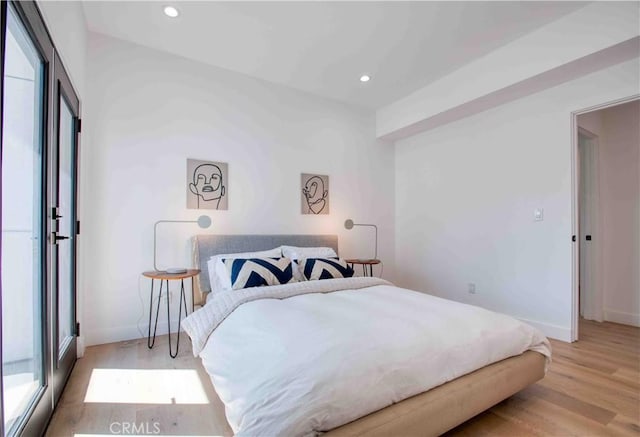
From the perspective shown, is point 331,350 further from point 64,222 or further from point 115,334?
point 115,334

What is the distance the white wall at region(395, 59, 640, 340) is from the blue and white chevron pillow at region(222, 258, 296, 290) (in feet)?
7.15

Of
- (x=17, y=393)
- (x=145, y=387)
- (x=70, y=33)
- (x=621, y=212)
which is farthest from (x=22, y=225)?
(x=621, y=212)

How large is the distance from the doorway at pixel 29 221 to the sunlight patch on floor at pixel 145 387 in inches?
8.7

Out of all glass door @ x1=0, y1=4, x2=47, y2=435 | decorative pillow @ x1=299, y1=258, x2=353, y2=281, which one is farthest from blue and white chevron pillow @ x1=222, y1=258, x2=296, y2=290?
Answer: glass door @ x1=0, y1=4, x2=47, y2=435

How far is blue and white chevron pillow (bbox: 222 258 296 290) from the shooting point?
2.52 meters

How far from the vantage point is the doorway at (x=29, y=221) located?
1255mm

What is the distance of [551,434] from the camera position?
1572 mm

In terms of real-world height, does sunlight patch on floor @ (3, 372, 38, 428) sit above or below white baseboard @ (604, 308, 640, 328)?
above

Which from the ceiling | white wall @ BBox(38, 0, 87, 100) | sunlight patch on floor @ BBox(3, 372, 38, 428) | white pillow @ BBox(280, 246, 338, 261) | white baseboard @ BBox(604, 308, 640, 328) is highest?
the ceiling

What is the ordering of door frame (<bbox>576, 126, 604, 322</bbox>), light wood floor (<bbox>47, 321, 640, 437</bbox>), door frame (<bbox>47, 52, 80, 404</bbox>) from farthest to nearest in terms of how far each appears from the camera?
door frame (<bbox>576, 126, 604, 322</bbox>) < door frame (<bbox>47, 52, 80, 404</bbox>) < light wood floor (<bbox>47, 321, 640, 437</bbox>)

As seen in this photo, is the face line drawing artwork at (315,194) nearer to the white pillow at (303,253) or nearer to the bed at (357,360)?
the white pillow at (303,253)

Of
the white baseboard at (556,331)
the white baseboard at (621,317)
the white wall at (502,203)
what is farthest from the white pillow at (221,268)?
Answer: the white baseboard at (621,317)

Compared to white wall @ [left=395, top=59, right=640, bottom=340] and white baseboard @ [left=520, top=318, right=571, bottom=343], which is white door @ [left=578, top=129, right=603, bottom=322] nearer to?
white wall @ [left=395, top=59, right=640, bottom=340]

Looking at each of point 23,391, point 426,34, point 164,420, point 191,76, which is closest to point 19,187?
point 23,391
